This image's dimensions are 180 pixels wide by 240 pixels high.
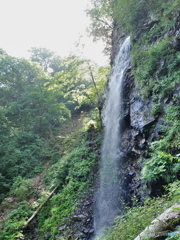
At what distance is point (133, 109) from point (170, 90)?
2.28m

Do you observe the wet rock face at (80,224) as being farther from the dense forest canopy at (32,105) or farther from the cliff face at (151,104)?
the dense forest canopy at (32,105)

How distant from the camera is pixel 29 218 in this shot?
611 cm

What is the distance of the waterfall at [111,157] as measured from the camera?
18.8ft

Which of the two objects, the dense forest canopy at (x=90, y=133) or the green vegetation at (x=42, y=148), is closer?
the dense forest canopy at (x=90, y=133)

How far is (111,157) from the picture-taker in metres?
8.03

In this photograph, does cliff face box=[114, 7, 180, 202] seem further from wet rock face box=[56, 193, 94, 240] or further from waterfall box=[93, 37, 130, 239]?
wet rock face box=[56, 193, 94, 240]

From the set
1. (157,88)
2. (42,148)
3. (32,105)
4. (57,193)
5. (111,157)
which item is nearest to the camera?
(157,88)

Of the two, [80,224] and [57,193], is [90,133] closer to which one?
[57,193]

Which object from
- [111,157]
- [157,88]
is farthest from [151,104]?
[111,157]

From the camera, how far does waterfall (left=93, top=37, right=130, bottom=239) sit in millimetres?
5727

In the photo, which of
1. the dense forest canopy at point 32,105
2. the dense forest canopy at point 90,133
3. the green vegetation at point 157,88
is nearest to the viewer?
the green vegetation at point 157,88

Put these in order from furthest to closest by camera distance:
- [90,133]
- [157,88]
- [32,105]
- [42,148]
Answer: [32,105] < [42,148] < [90,133] < [157,88]

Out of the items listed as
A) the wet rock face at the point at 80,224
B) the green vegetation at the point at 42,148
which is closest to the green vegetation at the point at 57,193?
the green vegetation at the point at 42,148

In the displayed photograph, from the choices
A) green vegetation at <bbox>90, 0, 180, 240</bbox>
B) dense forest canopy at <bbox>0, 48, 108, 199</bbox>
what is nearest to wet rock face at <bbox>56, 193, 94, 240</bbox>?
green vegetation at <bbox>90, 0, 180, 240</bbox>
